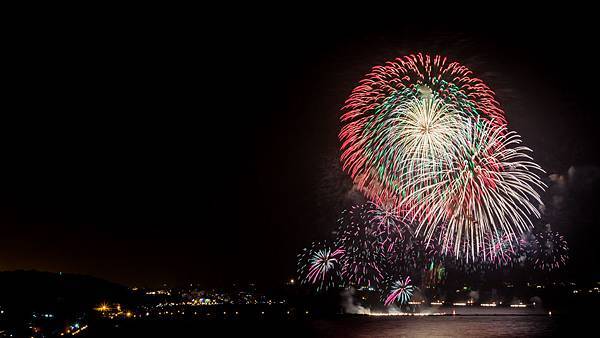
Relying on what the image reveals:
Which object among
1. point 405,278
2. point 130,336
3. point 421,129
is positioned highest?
point 421,129

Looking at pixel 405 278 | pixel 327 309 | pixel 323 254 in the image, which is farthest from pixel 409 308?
pixel 323 254

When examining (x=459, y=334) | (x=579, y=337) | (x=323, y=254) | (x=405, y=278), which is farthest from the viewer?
(x=405, y=278)

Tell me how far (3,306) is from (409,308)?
296ft

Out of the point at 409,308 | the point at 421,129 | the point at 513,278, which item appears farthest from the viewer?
the point at 513,278

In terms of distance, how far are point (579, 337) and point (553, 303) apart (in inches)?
4149

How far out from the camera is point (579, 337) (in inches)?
2621

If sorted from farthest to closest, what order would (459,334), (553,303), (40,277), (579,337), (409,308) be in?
1. (553,303)
2. (40,277)
3. (409,308)
4. (459,334)
5. (579,337)

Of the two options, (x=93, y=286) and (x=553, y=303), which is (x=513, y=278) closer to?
(x=553, y=303)

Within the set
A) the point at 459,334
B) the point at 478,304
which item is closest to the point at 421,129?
the point at 459,334

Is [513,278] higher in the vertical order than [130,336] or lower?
higher

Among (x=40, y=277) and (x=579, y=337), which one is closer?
(x=579, y=337)

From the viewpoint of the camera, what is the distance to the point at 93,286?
18188cm

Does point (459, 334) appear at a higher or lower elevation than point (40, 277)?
lower

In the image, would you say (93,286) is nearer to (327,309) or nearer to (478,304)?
(327,309)
